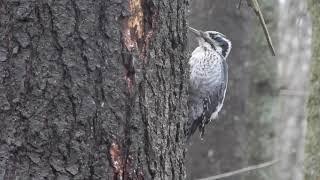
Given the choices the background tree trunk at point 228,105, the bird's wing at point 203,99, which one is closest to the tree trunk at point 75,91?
the bird's wing at point 203,99

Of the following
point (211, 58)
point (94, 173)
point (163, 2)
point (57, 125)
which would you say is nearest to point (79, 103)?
point (57, 125)

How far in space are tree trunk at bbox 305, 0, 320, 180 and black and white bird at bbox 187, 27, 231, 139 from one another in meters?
0.71

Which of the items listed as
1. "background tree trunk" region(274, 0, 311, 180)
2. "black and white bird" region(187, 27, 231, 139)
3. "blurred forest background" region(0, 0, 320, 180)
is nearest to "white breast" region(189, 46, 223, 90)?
"black and white bird" region(187, 27, 231, 139)

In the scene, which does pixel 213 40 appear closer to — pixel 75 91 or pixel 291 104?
pixel 75 91

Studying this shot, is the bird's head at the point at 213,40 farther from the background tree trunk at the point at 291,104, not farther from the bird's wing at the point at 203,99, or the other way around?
the background tree trunk at the point at 291,104

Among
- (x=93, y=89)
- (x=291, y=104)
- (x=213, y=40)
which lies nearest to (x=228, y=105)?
(x=213, y=40)

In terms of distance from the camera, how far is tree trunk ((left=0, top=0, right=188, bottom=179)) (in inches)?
97.5

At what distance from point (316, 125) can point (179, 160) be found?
8.69ft

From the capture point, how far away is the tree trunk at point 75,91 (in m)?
2.48

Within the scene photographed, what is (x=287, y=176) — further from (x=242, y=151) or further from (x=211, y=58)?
(x=211, y=58)

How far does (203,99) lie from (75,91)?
2.68 m

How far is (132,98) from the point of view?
104 inches

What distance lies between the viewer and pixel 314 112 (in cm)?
532

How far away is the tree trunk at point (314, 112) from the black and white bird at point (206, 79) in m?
0.71
